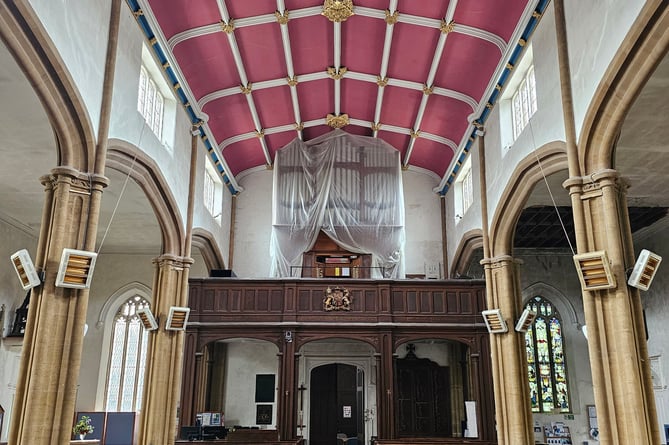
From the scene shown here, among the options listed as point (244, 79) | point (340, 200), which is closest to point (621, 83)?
point (244, 79)

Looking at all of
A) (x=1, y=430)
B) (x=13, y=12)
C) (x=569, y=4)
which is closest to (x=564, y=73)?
(x=569, y=4)

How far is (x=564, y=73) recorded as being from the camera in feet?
32.6

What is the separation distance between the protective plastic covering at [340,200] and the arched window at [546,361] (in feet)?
16.8

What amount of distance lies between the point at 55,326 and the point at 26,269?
35.1 inches

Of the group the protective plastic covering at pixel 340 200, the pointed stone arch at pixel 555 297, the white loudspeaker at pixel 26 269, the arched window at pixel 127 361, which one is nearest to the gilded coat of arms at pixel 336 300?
the protective plastic covering at pixel 340 200

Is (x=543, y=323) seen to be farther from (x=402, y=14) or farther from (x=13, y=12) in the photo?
(x=13, y=12)

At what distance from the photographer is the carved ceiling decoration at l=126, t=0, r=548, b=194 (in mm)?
12570

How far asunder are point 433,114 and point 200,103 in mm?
6379

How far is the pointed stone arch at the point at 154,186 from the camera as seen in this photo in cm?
1074

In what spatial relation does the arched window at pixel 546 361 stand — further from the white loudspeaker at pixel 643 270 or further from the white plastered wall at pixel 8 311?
the white plastered wall at pixel 8 311

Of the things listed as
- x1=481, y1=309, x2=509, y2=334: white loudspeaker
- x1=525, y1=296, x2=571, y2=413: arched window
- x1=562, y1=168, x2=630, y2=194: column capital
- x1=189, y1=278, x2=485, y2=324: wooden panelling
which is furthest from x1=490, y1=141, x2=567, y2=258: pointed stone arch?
x1=525, y1=296, x2=571, y2=413: arched window

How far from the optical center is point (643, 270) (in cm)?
813

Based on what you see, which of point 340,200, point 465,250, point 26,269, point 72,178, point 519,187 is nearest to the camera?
point 26,269

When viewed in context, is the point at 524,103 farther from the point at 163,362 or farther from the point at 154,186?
the point at 163,362
